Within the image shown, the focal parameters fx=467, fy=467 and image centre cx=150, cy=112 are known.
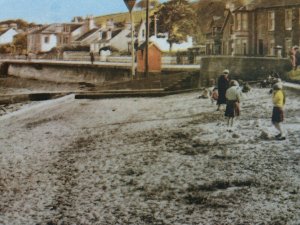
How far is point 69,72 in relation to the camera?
40344 millimetres

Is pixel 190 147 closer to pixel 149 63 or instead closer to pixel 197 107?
pixel 197 107

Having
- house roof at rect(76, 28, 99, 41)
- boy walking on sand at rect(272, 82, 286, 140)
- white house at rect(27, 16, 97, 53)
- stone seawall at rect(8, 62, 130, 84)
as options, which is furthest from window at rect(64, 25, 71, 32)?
boy walking on sand at rect(272, 82, 286, 140)

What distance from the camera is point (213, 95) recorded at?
38.9 feet

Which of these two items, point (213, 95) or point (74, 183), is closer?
point (74, 183)

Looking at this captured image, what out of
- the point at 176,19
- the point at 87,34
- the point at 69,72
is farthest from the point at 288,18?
Answer: the point at 87,34

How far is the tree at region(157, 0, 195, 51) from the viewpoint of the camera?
17469 mm

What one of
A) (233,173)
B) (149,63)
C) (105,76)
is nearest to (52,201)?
(233,173)

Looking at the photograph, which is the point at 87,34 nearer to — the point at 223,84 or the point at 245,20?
the point at 245,20

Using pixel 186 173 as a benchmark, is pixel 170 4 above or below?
above

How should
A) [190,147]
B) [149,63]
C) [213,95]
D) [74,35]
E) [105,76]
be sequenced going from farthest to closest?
[74,35] < [105,76] < [149,63] < [213,95] < [190,147]

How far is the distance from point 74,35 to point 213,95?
1208 inches

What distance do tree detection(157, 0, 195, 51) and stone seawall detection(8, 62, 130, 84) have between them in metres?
11.3

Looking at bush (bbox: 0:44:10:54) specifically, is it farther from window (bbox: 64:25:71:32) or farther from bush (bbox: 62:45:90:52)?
window (bbox: 64:25:71:32)

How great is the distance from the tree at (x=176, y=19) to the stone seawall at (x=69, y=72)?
11304 mm
